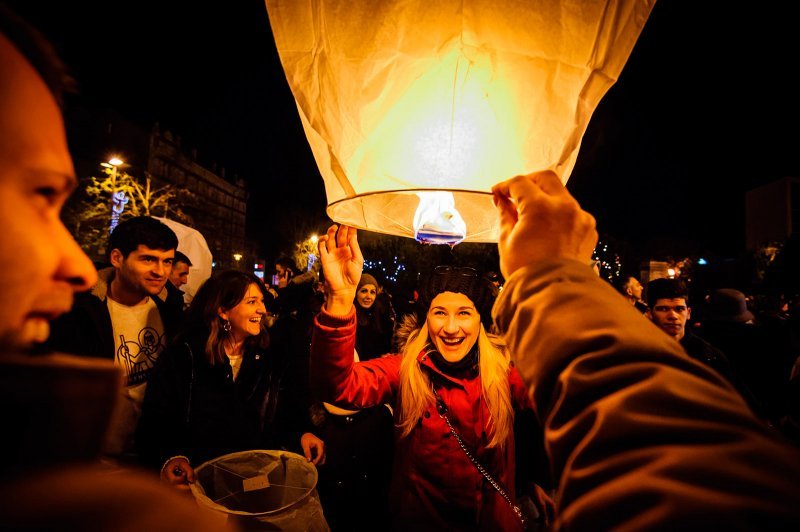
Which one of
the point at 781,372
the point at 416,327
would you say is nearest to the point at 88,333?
the point at 416,327

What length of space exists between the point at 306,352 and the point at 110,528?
430 cm

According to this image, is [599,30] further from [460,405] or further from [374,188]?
[460,405]

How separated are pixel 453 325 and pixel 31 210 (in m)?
2.50

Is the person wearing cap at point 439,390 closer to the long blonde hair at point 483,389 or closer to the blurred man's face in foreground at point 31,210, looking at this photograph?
the long blonde hair at point 483,389

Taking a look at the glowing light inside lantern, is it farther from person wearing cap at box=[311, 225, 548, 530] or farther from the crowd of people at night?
person wearing cap at box=[311, 225, 548, 530]

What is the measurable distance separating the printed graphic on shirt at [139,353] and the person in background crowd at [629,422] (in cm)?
340

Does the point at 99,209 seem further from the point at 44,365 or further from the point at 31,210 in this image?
the point at 44,365

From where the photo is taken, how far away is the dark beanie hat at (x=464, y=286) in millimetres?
2898

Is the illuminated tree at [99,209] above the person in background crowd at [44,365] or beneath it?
above

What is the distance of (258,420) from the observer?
3113 mm

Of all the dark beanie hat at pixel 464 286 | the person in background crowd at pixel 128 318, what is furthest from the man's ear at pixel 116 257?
the dark beanie hat at pixel 464 286

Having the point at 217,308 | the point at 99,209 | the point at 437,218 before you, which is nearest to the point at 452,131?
the point at 437,218

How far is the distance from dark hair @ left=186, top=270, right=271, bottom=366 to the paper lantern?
2.66 m

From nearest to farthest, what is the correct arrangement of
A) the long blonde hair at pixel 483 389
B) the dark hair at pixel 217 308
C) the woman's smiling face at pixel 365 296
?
the long blonde hair at pixel 483 389, the dark hair at pixel 217 308, the woman's smiling face at pixel 365 296
